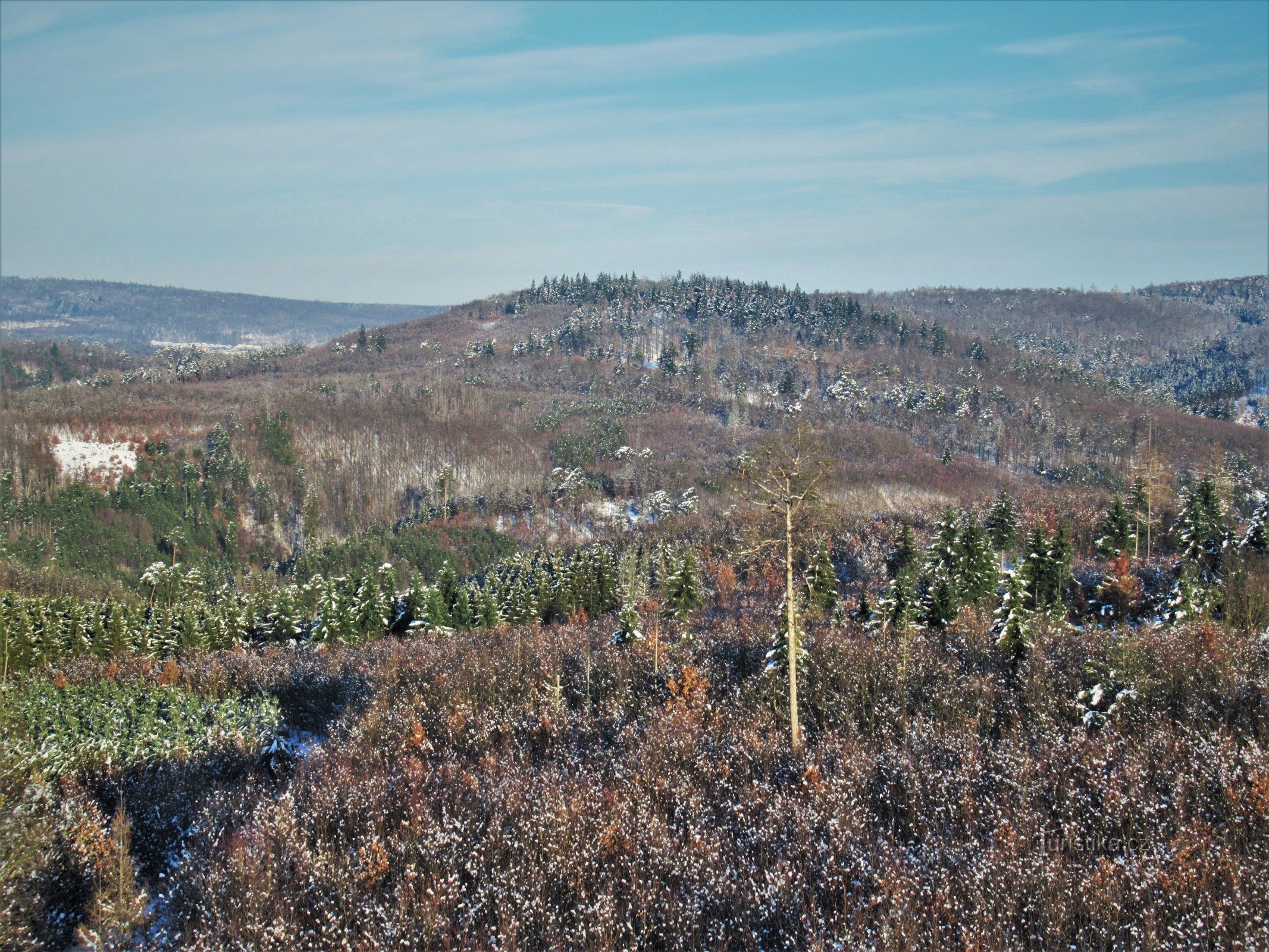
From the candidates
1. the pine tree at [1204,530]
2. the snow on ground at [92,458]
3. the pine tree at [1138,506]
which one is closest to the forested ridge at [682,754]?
the pine tree at [1204,530]

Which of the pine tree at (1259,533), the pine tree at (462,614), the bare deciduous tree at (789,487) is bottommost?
the pine tree at (462,614)

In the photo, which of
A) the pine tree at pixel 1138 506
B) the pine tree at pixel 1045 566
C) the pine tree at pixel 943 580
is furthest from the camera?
the pine tree at pixel 1138 506

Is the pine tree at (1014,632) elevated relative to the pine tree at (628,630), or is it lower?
elevated

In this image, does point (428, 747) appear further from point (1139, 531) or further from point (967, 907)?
point (1139, 531)

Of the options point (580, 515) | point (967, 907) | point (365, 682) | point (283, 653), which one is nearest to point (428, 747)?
point (365, 682)

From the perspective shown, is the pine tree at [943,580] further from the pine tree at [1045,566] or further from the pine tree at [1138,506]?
the pine tree at [1138,506]

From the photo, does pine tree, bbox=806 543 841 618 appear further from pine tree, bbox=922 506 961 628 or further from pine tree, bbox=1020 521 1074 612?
pine tree, bbox=1020 521 1074 612
